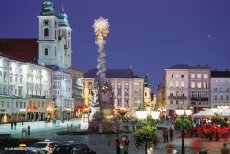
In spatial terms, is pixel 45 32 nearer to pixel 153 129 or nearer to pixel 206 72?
pixel 206 72

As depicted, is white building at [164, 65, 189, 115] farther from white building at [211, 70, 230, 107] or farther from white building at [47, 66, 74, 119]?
white building at [47, 66, 74, 119]

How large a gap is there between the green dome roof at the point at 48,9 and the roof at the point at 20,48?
8470 mm

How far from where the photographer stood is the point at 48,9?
138 m

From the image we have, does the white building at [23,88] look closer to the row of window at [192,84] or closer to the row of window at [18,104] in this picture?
the row of window at [18,104]

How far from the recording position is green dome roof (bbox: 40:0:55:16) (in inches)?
5369

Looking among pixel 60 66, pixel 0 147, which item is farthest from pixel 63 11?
pixel 0 147

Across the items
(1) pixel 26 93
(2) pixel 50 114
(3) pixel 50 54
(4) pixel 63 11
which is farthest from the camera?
(4) pixel 63 11

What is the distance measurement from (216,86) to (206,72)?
4215 millimetres

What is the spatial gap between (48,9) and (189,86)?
1554 inches

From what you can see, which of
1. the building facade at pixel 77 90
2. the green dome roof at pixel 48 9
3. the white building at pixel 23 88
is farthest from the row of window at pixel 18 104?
the building facade at pixel 77 90

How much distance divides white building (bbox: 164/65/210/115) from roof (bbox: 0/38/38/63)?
3324cm

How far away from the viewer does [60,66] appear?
474ft

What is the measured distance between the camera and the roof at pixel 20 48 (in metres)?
138

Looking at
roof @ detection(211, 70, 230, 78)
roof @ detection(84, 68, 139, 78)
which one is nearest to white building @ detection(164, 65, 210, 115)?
roof @ detection(211, 70, 230, 78)
